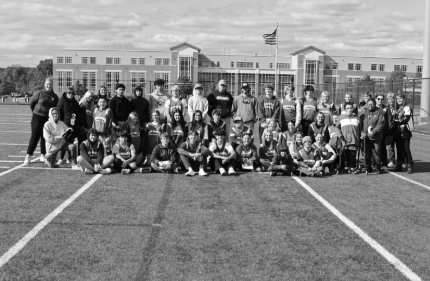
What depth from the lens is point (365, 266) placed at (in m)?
5.12

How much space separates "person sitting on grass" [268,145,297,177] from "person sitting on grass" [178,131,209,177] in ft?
4.76

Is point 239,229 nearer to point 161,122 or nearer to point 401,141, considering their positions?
point 161,122

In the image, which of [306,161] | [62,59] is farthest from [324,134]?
[62,59]

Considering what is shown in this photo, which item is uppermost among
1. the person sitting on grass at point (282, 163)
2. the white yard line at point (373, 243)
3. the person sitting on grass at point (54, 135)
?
the person sitting on grass at point (54, 135)

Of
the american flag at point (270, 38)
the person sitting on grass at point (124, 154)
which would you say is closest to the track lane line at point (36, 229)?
the person sitting on grass at point (124, 154)

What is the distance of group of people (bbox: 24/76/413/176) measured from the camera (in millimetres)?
10602

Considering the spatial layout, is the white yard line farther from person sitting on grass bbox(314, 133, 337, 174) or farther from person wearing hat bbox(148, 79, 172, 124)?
person wearing hat bbox(148, 79, 172, 124)

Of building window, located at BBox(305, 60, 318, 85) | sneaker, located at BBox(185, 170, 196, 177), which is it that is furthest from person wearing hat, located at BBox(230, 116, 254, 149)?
building window, located at BBox(305, 60, 318, 85)

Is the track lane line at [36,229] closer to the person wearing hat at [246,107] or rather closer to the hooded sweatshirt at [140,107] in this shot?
the hooded sweatshirt at [140,107]

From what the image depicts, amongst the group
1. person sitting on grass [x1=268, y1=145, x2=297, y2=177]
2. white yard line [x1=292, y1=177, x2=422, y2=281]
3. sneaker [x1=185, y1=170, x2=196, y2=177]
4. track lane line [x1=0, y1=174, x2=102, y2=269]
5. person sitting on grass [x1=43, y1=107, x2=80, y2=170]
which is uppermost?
person sitting on grass [x1=43, y1=107, x2=80, y2=170]

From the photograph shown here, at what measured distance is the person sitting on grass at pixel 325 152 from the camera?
10.8 metres

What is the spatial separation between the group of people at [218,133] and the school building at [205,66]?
3093 inches

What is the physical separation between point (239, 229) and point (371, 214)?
2.22 m

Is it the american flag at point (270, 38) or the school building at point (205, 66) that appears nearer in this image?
the american flag at point (270, 38)
